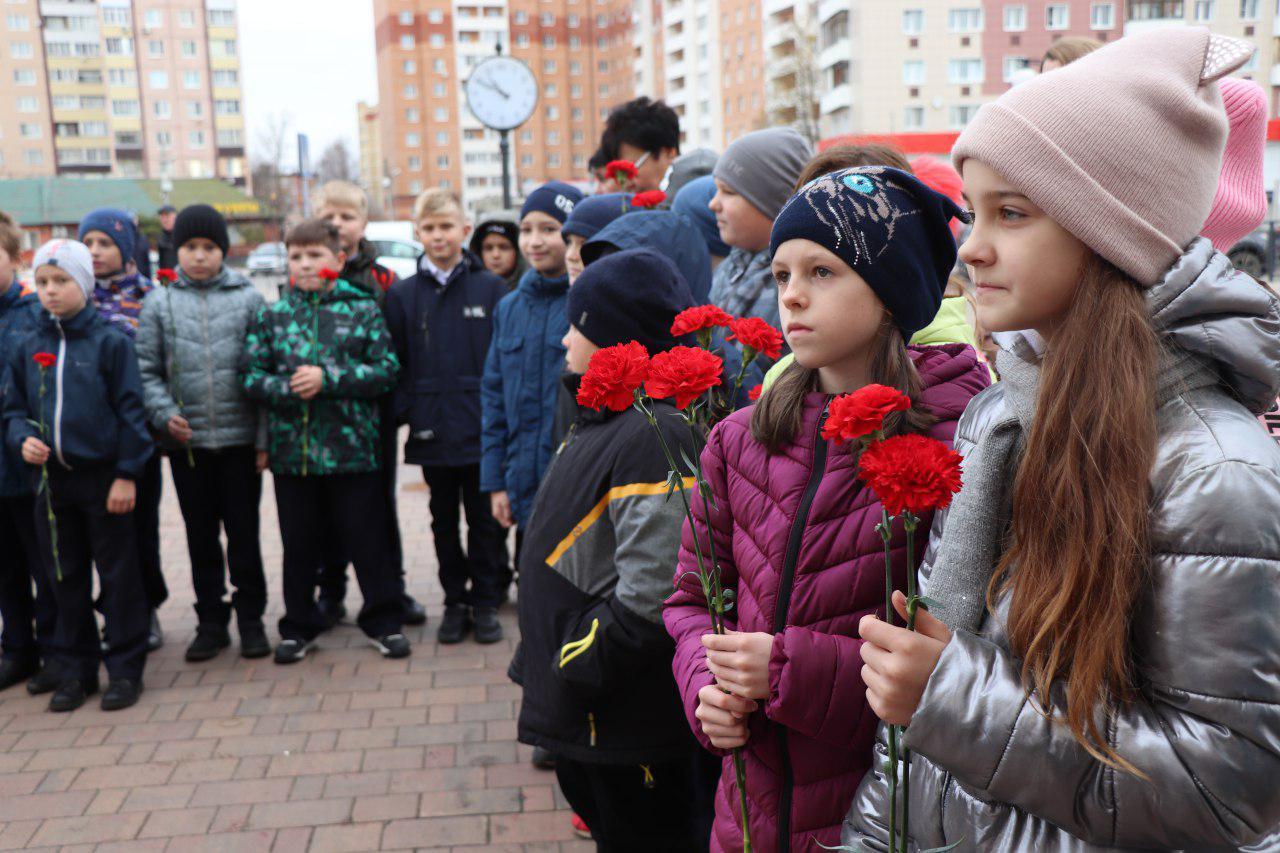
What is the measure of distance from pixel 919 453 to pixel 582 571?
5.00 feet

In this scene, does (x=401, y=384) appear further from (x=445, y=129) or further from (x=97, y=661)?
(x=445, y=129)

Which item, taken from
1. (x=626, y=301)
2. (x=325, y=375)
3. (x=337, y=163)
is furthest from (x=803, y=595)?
(x=337, y=163)

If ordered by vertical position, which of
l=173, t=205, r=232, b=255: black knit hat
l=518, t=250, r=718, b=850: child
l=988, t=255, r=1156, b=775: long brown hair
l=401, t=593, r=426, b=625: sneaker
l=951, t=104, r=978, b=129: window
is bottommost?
l=401, t=593, r=426, b=625: sneaker

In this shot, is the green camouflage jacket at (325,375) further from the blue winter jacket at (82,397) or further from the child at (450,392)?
the blue winter jacket at (82,397)

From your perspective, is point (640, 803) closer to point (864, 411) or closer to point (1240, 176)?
point (864, 411)

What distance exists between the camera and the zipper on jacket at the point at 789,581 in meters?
1.80

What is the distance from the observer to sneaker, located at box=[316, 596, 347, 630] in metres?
5.85

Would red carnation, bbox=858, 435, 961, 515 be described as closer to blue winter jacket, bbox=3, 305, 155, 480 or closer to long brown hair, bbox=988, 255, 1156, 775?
long brown hair, bbox=988, 255, 1156, 775

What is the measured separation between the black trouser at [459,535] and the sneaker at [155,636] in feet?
5.08

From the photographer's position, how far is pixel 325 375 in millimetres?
5012

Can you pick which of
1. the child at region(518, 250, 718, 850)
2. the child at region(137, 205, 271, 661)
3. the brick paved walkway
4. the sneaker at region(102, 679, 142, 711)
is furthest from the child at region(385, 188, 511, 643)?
the child at region(518, 250, 718, 850)

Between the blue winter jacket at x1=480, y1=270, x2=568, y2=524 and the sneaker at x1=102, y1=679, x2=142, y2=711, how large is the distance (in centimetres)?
191

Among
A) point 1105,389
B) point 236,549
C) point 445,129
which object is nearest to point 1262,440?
point 1105,389

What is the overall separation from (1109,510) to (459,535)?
15.1 feet
